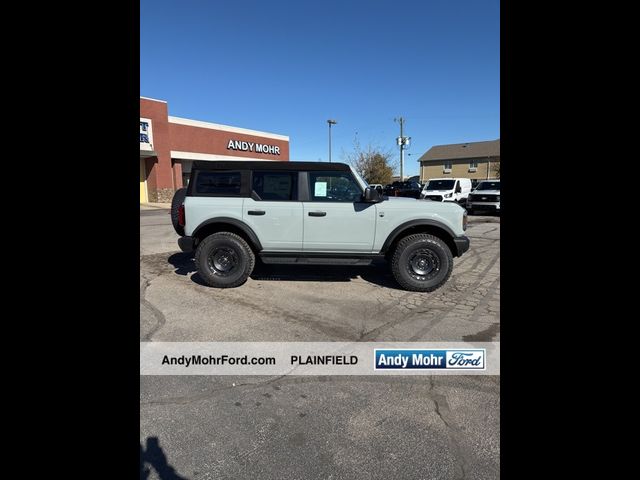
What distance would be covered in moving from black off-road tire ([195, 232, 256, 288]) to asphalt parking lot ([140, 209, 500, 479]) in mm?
631

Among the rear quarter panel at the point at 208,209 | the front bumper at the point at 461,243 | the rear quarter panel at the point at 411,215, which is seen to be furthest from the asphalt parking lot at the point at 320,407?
the rear quarter panel at the point at 208,209

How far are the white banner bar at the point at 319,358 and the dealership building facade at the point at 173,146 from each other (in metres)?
22.8

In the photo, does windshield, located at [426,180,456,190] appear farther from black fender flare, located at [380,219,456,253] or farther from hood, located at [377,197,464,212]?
black fender flare, located at [380,219,456,253]

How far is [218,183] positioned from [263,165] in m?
0.80

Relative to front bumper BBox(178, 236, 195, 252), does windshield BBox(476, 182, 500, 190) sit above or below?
above

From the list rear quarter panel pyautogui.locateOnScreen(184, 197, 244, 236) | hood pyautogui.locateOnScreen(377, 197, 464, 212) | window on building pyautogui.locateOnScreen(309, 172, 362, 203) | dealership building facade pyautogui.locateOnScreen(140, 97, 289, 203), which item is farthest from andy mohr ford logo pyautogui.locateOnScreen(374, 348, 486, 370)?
dealership building facade pyautogui.locateOnScreen(140, 97, 289, 203)

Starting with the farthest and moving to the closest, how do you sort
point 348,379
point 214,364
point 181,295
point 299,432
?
point 181,295 → point 214,364 → point 348,379 → point 299,432

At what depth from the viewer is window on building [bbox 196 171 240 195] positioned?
5.41m

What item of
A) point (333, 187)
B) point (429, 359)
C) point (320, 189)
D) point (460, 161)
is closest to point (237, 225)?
point (320, 189)
